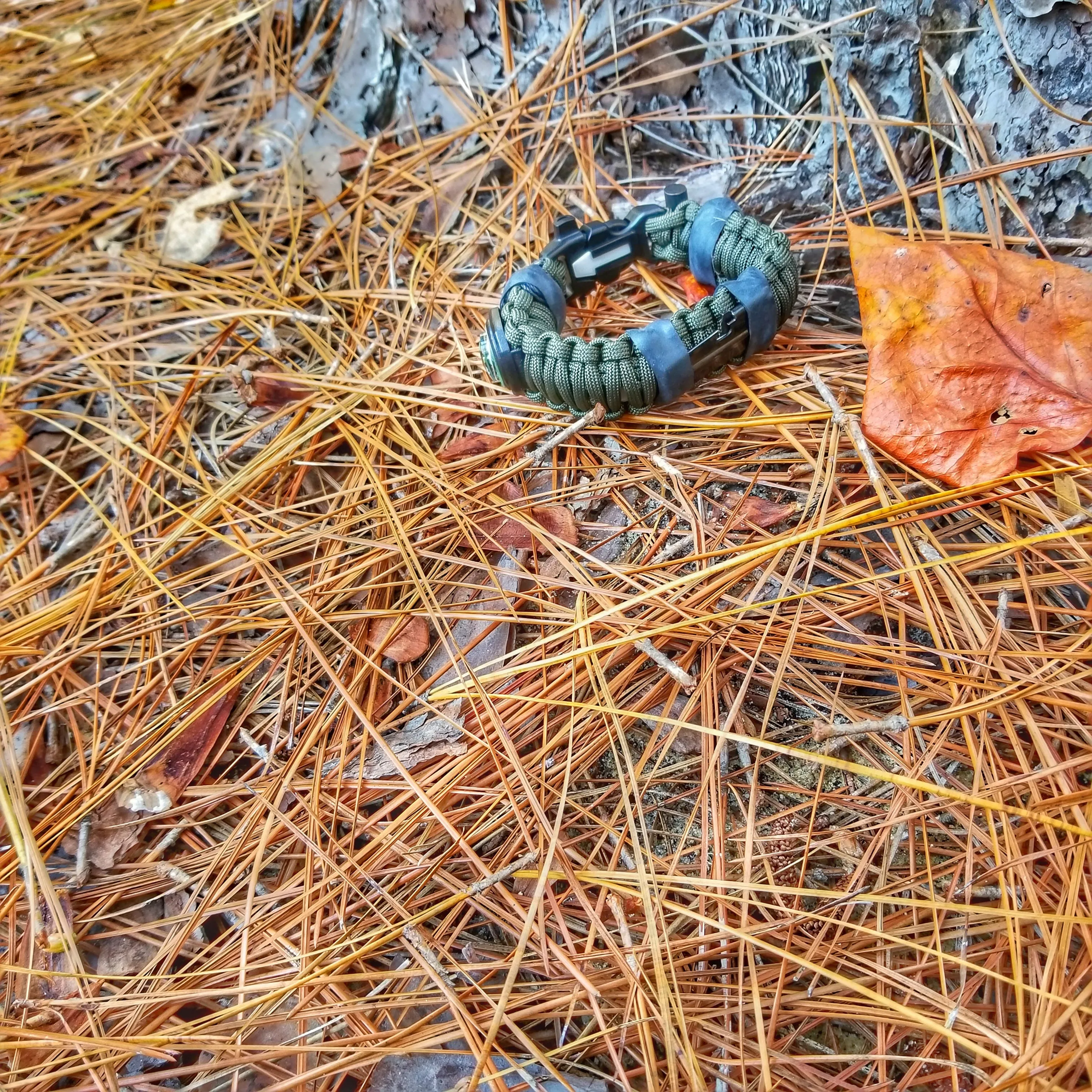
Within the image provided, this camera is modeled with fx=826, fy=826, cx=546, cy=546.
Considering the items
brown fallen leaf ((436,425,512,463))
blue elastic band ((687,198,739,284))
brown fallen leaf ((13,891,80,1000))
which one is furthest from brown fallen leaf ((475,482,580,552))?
brown fallen leaf ((13,891,80,1000))

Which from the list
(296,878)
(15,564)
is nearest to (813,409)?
(296,878)

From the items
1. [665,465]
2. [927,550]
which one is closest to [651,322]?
[665,465]

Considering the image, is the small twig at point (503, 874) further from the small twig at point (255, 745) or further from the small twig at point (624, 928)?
the small twig at point (255, 745)

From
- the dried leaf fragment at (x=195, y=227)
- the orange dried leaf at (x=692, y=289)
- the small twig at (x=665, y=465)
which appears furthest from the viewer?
the dried leaf fragment at (x=195, y=227)

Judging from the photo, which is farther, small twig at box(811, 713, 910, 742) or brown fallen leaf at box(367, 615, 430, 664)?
brown fallen leaf at box(367, 615, 430, 664)

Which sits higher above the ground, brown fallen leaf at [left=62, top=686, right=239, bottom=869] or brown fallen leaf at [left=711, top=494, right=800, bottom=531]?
brown fallen leaf at [left=711, top=494, right=800, bottom=531]

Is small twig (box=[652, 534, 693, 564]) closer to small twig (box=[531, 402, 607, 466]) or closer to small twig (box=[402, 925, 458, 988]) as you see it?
small twig (box=[531, 402, 607, 466])

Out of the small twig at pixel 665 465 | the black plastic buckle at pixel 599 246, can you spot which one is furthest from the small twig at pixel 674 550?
the black plastic buckle at pixel 599 246

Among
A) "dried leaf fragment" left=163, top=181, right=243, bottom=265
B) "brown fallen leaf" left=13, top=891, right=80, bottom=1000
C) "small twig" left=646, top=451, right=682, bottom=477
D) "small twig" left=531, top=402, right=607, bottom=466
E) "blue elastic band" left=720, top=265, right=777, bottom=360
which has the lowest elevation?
"brown fallen leaf" left=13, top=891, right=80, bottom=1000
